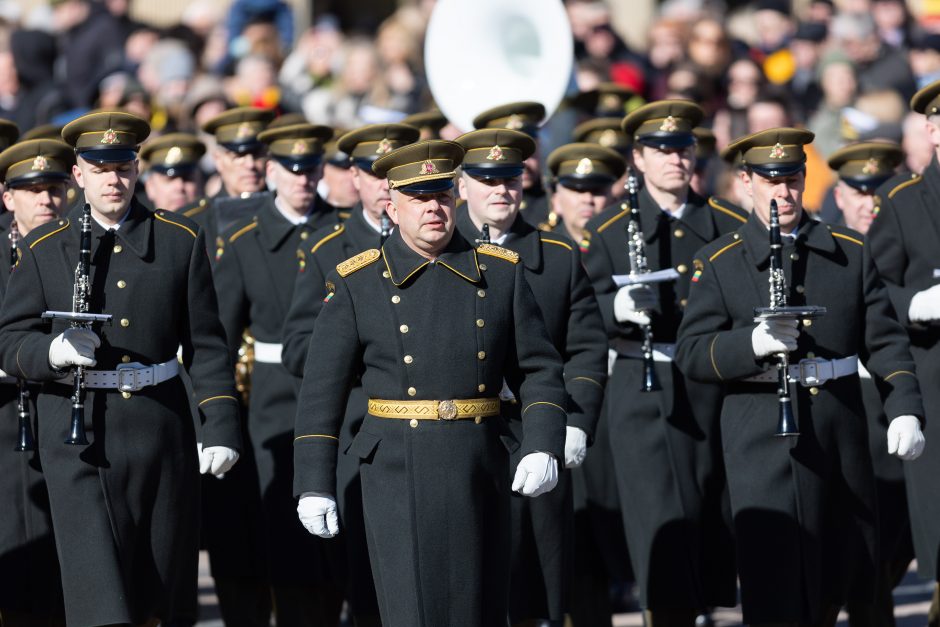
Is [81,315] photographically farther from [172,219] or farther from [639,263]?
[639,263]

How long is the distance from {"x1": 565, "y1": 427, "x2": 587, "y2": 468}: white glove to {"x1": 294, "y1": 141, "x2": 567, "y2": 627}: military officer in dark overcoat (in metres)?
0.83

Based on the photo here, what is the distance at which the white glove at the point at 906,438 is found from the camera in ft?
26.4

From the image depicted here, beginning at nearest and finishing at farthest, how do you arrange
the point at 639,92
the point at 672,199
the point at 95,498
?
the point at 95,498 < the point at 672,199 < the point at 639,92

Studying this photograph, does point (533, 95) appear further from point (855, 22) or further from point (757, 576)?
point (757, 576)

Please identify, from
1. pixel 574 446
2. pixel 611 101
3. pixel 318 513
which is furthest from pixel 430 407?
pixel 611 101

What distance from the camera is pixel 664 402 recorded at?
370 inches

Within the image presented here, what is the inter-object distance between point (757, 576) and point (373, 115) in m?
6.50

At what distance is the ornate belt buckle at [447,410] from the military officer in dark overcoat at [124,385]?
120 centimetres

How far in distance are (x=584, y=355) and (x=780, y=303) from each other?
951mm

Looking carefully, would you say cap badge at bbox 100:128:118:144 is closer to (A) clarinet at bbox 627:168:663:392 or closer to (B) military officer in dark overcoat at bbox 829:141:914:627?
(A) clarinet at bbox 627:168:663:392

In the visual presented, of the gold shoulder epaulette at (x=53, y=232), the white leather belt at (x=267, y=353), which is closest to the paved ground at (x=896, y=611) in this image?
the white leather belt at (x=267, y=353)

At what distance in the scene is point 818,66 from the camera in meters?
14.9

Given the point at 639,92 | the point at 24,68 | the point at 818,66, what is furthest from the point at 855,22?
the point at 24,68

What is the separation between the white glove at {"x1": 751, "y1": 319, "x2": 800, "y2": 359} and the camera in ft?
26.1
